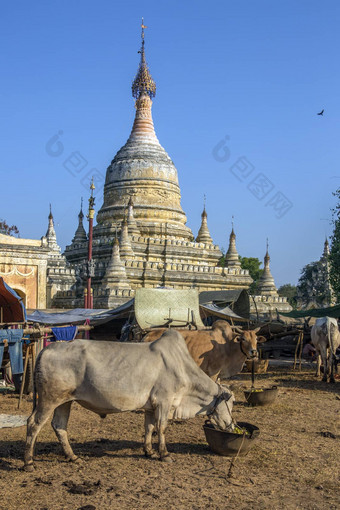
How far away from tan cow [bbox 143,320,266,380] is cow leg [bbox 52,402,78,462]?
3.99m

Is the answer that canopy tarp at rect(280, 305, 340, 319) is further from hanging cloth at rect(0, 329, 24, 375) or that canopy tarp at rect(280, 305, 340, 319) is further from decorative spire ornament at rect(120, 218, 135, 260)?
hanging cloth at rect(0, 329, 24, 375)

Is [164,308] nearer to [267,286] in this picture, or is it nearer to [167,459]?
[167,459]

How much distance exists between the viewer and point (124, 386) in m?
7.73

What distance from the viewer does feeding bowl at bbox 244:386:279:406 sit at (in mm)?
11930

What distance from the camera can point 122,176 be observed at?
42.6 meters

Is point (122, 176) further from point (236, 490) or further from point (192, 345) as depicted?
point (236, 490)

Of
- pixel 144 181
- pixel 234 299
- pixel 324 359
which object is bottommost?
pixel 324 359

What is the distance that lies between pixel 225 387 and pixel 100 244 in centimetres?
3038

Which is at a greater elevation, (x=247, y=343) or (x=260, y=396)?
(x=247, y=343)

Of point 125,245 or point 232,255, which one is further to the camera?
point 232,255

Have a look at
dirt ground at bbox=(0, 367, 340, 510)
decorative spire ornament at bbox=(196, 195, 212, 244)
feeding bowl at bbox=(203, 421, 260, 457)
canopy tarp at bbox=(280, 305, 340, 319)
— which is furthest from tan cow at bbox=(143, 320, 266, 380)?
decorative spire ornament at bbox=(196, 195, 212, 244)

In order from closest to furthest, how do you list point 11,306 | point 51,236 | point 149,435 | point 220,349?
point 149,435
point 220,349
point 11,306
point 51,236

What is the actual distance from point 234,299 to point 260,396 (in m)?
10.5

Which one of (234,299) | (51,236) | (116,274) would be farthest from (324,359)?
(51,236)
